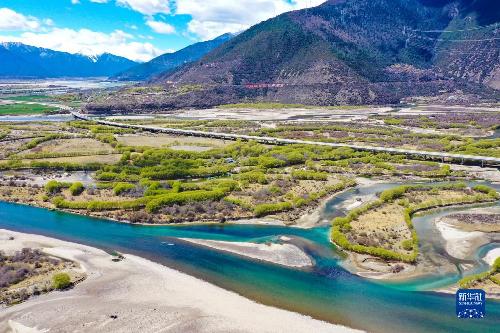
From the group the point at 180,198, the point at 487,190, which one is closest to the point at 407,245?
the point at 487,190

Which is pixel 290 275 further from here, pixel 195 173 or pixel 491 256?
pixel 195 173

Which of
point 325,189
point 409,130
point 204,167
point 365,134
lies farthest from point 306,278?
point 409,130

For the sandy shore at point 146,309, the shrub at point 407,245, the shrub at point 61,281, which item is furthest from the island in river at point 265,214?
the shrub at point 61,281

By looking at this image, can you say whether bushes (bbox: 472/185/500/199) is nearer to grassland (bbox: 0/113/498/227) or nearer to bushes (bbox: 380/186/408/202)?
grassland (bbox: 0/113/498/227)

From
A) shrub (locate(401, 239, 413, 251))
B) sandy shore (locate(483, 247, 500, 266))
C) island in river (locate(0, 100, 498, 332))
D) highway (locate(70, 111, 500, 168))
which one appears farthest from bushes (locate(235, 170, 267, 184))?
sandy shore (locate(483, 247, 500, 266))

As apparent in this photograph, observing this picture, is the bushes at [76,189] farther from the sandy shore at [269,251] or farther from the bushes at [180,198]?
the sandy shore at [269,251]

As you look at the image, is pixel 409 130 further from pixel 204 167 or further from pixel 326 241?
pixel 326 241
